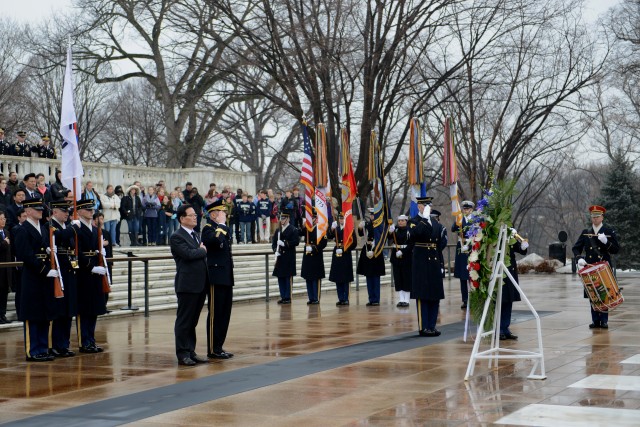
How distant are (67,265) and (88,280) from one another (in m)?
0.44

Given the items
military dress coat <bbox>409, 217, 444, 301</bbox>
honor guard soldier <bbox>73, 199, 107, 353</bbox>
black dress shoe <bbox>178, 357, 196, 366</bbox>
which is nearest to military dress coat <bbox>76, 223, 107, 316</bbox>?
honor guard soldier <bbox>73, 199, 107, 353</bbox>

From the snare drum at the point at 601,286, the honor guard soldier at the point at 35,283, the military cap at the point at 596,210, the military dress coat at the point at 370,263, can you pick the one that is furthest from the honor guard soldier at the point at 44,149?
the snare drum at the point at 601,286

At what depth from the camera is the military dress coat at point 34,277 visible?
37.6 ft

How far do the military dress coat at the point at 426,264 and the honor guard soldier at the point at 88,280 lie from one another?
13.9 ft

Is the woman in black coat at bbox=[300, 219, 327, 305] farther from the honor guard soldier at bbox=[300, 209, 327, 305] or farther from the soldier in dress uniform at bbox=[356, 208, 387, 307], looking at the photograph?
the soldier in dress uniform at bbox=[356, 208, 387, 307]

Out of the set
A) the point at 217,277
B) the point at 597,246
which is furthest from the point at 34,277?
the point at 597,246

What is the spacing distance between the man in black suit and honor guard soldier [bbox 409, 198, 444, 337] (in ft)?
11.4

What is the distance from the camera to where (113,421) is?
7.79m

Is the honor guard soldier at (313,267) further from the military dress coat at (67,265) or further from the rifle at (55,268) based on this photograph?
the rifle at (55,268)

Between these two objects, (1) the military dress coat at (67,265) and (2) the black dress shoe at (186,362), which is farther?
(1) the military dress coat at (67,265)

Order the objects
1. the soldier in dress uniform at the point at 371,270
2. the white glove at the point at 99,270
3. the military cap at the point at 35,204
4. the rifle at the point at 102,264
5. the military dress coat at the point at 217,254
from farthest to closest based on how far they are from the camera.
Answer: the soldier in dress uniform at the point at 371,270 < the rifle at the point at 102,264 < the white glove at the point at 99,270 < the military cap at the point at 35,204 < the military dress coat at the point at 217,254

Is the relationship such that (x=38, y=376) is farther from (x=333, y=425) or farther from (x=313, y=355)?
(x=333, y=425)

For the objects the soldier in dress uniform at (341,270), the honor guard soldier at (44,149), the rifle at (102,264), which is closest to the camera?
the rifle at (102,264)

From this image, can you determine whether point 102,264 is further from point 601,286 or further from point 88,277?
point 601,286
